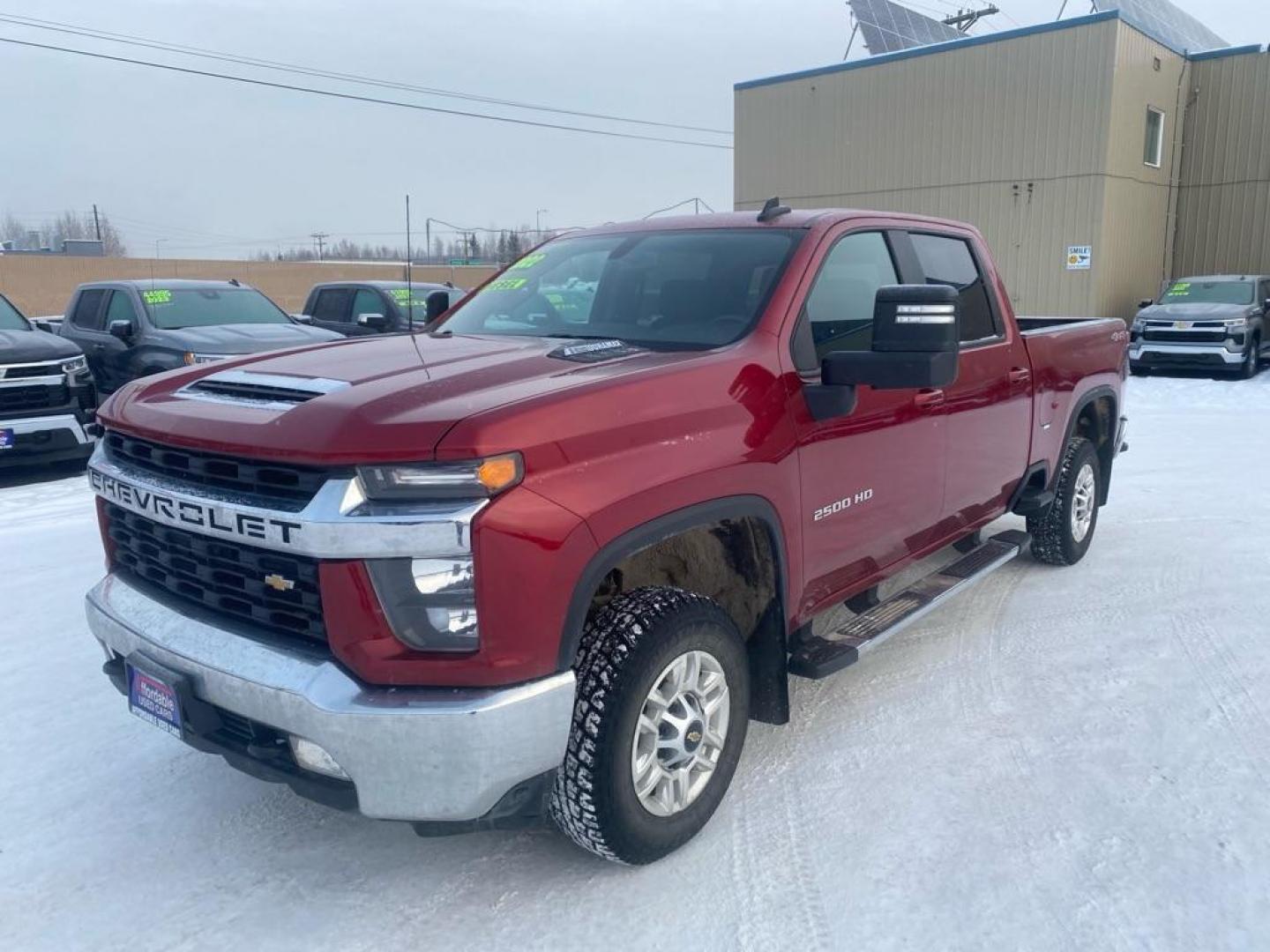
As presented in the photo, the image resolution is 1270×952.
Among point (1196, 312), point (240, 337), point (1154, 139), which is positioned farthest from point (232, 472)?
point (1154, 139)

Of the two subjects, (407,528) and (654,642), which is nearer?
(407,528)

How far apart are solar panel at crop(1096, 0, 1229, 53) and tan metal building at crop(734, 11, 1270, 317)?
19.8 inches

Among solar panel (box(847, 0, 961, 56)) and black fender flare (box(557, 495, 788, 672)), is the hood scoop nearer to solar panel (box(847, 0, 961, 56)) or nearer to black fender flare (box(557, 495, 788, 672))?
black fender flare (box(557, 495, 788, 672))

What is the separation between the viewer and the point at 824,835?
3176 millimetres

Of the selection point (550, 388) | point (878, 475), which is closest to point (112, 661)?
point (550, 388)

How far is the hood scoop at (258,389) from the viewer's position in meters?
2.79

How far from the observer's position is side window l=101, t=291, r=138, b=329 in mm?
10812

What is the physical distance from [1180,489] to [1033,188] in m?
14.3

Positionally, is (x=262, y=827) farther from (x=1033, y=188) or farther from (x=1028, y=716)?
(x=1033, y=188)

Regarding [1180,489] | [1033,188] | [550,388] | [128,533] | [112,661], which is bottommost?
[1180,489]

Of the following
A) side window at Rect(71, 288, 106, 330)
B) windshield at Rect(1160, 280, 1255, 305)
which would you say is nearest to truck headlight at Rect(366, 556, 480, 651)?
side window at Rect(71, 288, 106, 330)

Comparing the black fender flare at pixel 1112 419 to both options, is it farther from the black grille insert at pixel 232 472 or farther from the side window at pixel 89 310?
the side window at pixel 89 310

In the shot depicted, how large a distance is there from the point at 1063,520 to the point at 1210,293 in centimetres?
1383

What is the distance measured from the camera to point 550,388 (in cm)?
273
